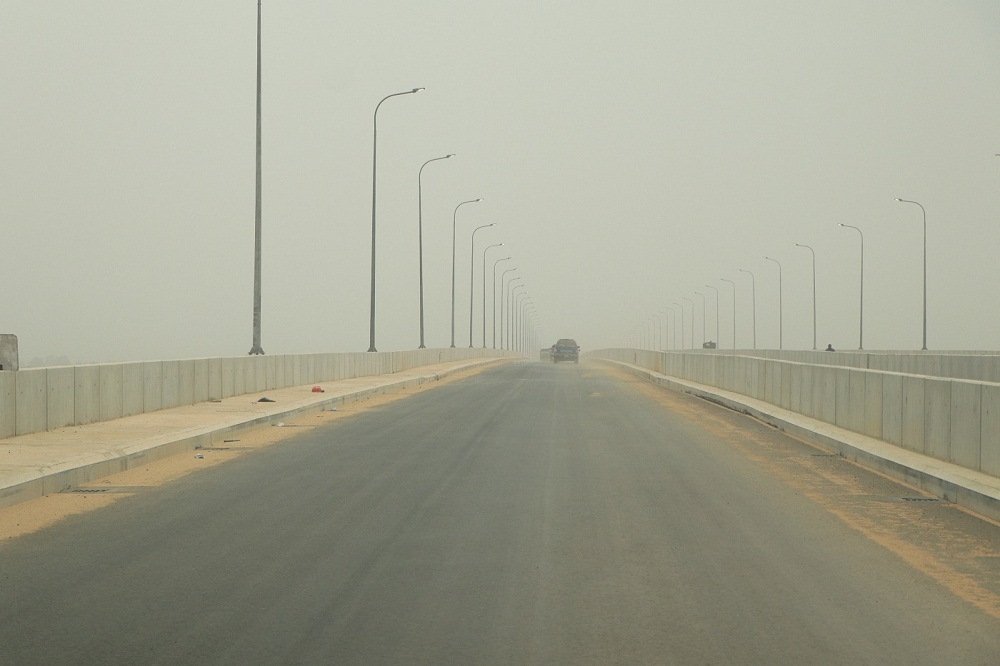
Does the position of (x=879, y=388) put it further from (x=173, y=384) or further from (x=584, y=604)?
(x=173, y=384)

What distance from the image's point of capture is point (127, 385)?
20.1 metres

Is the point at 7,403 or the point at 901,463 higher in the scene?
the point at 7,403

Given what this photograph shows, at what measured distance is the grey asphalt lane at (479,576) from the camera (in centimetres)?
605

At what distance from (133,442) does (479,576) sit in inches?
351

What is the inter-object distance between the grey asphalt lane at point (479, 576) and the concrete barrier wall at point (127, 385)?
12.7ft

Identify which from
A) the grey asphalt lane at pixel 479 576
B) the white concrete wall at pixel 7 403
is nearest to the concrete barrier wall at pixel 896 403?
the grey asphalt lane at pixel 479 576

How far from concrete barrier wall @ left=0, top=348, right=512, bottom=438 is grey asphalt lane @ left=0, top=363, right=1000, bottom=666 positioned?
388 cm

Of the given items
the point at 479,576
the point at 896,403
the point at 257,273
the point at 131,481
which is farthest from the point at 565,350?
the point at 479,576

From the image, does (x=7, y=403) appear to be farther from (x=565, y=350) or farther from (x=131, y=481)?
(x=565, y=350)

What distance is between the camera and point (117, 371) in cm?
1958

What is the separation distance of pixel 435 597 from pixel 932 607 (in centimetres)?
300

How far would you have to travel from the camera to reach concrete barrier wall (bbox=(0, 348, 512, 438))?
634 inches

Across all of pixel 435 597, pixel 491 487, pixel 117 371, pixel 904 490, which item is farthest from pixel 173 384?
pixel 435 597

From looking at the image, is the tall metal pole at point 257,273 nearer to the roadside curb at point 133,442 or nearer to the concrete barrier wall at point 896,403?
the roadside curb at point 133,442
